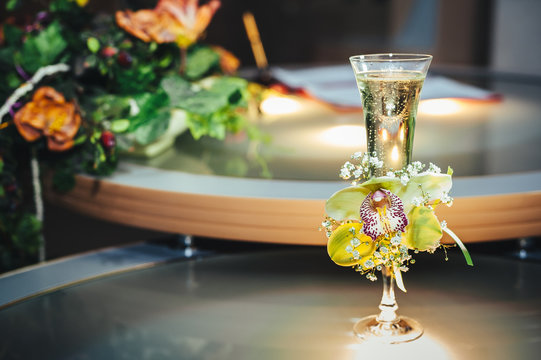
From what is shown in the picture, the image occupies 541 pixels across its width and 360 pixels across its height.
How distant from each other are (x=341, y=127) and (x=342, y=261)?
2.87 feet

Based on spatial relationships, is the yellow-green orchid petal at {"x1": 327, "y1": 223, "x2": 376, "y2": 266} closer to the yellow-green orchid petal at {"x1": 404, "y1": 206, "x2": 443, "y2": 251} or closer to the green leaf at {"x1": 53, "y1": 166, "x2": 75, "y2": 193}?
the yellow-green orchid petal at {"x1": 404, "y1": 206, "x2": 443, "y2": 251}

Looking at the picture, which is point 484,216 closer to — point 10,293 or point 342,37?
point 10,293

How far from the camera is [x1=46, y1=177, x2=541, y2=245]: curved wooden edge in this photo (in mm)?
Result: 910

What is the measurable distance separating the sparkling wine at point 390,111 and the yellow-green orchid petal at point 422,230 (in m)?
0.06

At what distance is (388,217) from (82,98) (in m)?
0.70

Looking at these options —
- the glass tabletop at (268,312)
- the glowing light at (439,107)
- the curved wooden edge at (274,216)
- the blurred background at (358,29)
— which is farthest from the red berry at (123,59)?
the blurred background at (358,29)

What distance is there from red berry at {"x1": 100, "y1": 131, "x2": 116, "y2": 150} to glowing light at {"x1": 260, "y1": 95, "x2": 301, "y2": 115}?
751mm

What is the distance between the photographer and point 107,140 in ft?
3.54

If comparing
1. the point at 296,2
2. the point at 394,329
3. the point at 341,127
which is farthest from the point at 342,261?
the point at 296,2

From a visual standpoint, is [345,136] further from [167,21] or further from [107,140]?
[107,140]

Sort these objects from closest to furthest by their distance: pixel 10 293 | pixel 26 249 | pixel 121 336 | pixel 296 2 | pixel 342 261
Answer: pixel 342 261, pixel 121 336, pixel 10 293, pixel 26 249, pixel 296 2

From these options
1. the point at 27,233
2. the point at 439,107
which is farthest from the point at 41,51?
the point at 439,107

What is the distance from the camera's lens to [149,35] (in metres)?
1.25

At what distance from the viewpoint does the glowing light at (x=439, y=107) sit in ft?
5.80
